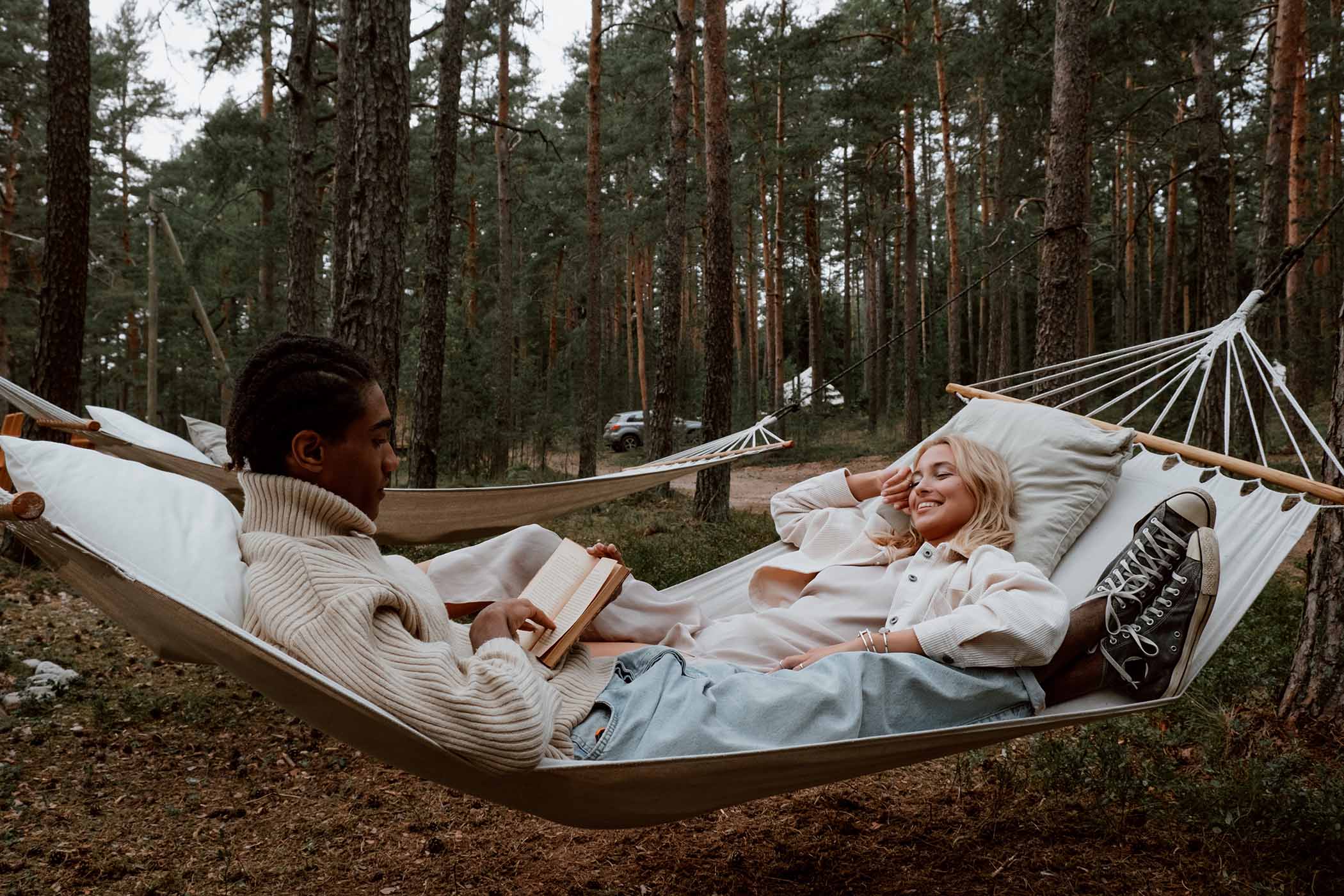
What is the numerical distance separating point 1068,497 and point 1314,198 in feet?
24.3

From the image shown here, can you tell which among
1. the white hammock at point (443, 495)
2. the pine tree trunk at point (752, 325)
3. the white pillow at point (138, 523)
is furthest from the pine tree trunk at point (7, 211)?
the white pillow at point (138, 523)

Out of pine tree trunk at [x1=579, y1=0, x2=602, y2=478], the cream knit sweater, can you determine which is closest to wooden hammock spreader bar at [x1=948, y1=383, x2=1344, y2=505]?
the cream knit sweater

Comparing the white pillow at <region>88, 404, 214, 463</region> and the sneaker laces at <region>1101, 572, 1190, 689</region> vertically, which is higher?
the white pillow at <region>88, 404, 214, 463</region>

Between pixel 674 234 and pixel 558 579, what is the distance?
20.6 ft

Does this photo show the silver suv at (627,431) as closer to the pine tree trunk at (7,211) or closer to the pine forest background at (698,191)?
the pine forest background at (698,191)

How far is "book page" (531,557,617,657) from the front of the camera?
1.52m

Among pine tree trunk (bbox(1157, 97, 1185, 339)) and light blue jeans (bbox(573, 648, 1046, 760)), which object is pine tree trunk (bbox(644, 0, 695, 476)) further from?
pine tree trunk (bbox(1157, 97, 1185, 339))

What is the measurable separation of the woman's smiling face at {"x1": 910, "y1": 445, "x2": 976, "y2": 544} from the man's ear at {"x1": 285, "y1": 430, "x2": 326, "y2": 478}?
1.25m

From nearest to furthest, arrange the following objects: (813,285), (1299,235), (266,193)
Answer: (1299,235) < (266,193) < (813,285)

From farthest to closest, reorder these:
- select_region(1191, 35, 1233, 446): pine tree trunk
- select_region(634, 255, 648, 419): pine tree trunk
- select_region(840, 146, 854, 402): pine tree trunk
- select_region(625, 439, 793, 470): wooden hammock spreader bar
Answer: select_region(634, 255, 648, 419): pine tree trunk < select_region(840, 146, 854, 402): pine tree trunk < select_region(1191, 35, 1233, 446): pine tree trunk < select_region(625, 439, 793, 470): wooden hammock spreader bar

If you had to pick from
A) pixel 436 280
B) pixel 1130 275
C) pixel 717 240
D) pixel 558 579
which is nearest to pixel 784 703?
pixel 558 579

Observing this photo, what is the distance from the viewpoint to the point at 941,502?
76.4 inches

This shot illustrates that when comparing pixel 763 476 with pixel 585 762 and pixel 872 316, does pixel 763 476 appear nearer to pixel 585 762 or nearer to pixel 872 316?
pixel 872 316

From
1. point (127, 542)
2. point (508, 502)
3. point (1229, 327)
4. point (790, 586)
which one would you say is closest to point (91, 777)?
point (508, 502)
